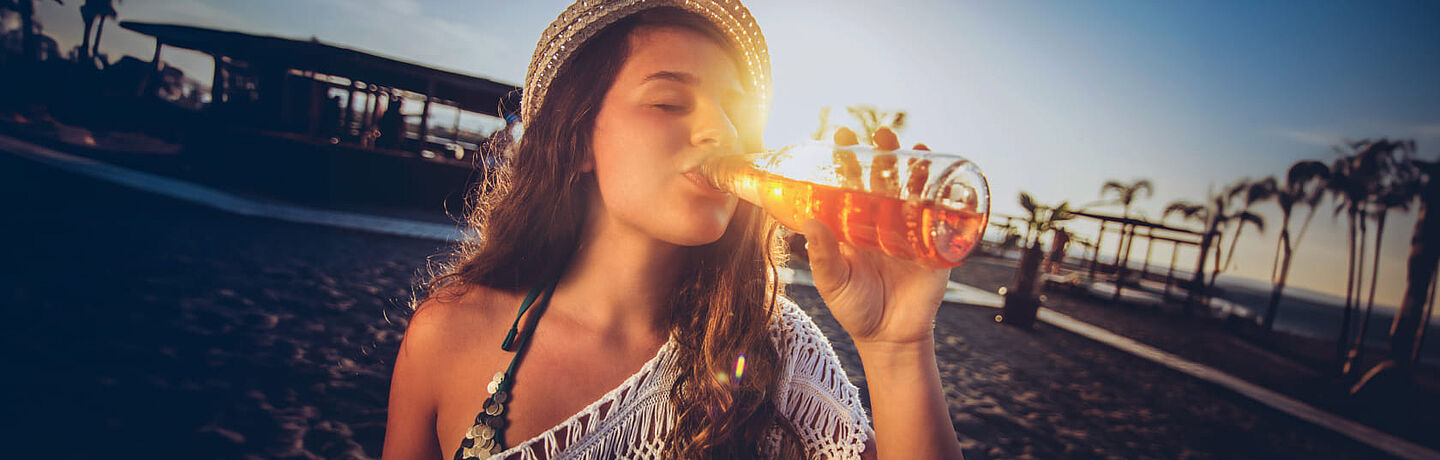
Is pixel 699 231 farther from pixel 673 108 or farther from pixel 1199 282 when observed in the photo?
pixel 1199 282

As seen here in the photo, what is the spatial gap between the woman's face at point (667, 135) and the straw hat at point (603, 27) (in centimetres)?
6

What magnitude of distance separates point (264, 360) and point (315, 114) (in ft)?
41.2

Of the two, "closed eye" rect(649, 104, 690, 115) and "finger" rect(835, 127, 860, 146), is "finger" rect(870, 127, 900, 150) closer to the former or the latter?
"finger" rect(835, 127, 860, 146)

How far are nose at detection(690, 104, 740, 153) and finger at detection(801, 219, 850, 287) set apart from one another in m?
0.31

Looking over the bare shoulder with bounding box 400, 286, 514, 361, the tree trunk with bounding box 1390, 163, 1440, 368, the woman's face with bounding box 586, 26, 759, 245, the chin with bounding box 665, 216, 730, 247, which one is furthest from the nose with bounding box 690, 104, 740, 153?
the tree trunk with bounding box 1390, 163, 1440, 368

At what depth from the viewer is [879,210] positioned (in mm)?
871

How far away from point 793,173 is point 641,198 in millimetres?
374

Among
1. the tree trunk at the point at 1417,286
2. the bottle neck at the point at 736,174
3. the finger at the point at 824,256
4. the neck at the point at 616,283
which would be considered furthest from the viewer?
the tree trunk at the point at 1417,286

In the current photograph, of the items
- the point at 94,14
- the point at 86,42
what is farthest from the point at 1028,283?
the point at 94,14

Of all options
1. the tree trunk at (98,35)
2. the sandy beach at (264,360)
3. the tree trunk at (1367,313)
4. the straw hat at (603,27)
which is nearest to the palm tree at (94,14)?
the tree trunk at (98,35)

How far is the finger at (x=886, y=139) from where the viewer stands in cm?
103

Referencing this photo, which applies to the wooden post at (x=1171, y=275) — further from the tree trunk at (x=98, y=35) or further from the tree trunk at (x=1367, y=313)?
the tree trunk at (x=98, y=35)

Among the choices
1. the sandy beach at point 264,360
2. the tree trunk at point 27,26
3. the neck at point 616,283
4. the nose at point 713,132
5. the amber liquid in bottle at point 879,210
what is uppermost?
the tree trunk at point 27,26

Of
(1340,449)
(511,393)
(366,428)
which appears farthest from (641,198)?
(1340,449)
